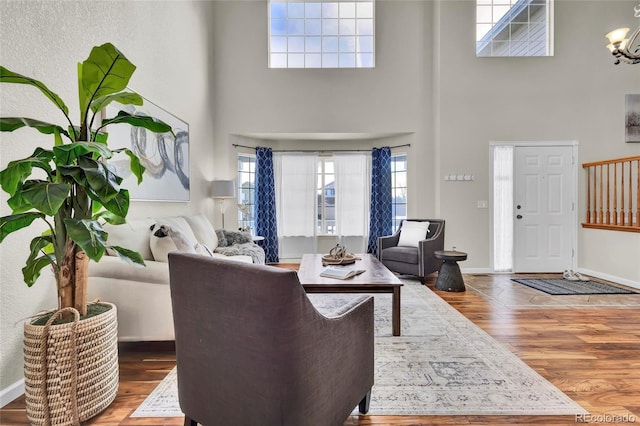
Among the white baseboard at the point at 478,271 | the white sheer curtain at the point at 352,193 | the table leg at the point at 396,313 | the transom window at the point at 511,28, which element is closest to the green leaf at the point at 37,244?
the table leg at the point at 396,313

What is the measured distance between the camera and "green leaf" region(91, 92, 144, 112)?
1539 millimetres

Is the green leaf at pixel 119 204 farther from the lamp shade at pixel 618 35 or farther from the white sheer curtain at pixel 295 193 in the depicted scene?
the lamp shade at pixel 618 35

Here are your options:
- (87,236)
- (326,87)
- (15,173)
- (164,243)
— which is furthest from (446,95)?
(15,173)

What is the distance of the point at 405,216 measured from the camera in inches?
225

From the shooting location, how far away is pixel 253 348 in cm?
107

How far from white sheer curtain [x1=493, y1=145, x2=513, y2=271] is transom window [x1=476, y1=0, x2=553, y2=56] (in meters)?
1.68

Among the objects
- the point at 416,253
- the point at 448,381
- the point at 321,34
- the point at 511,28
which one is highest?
the point at 321,34

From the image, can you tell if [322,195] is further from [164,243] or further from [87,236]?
[87,236]

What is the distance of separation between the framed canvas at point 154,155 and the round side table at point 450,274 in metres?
3.51

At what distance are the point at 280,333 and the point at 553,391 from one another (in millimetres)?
1812

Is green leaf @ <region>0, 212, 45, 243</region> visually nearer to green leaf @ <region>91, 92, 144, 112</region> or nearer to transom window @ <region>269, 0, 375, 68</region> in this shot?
green leaf @ <region>91, 92, 144, 112</region>

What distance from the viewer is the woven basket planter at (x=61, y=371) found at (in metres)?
1.43

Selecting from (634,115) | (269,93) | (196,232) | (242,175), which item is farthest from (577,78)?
(196,232)

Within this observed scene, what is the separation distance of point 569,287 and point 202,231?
15.9 ft
